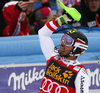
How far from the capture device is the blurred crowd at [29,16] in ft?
13.9

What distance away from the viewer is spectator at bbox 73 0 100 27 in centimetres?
516

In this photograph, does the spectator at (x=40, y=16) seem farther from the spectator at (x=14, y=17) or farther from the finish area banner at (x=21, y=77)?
the finish area banner at (x=21, y=77)

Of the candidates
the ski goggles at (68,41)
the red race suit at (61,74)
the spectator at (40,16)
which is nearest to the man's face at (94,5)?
the spectator at (40,16)

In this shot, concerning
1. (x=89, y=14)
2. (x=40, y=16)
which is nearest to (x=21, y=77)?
(x=40, y=16)

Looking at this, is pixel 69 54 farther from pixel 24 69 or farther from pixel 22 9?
pixel 22 9

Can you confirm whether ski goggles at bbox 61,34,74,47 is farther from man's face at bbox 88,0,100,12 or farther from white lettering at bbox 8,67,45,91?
man's face at bbox 88,0,100,12

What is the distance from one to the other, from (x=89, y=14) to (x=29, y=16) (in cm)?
138

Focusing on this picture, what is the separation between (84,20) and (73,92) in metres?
2.96

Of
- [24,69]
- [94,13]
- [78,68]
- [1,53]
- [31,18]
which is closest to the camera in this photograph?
[78,68]

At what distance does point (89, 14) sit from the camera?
521cm

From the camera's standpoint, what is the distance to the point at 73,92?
253cm

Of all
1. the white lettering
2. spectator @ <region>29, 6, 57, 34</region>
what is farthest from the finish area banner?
spectator @ <region>29, 6, 57, 34</region>

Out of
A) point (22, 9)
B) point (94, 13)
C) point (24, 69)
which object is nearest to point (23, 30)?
point (22, 9)

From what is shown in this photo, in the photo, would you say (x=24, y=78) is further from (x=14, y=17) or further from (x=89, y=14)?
(x=89, y=14)
